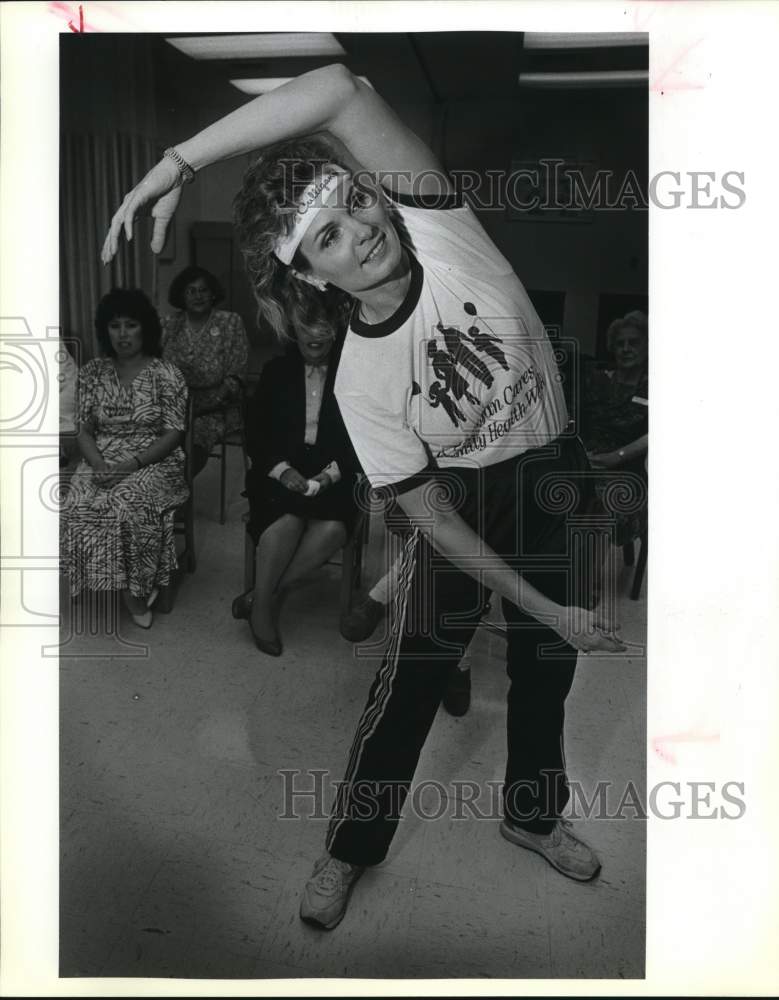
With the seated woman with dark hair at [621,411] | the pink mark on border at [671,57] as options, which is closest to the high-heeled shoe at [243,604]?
the seated woman with dark hair at [621,411]

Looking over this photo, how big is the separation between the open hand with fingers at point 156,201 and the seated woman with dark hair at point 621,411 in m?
0.87

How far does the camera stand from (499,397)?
6.27 ft

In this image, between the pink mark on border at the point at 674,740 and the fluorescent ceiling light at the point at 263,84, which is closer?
the fluorescent ceiling light at the point at 263,84

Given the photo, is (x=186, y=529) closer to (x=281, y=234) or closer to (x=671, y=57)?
(x=281, y=234)

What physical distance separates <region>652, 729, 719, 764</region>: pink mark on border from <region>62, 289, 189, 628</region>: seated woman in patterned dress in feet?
3.43

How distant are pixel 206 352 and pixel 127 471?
29cm

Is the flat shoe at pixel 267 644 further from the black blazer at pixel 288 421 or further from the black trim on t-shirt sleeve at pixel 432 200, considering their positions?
the black trim on t-shirt sleeve at pixel 432 200

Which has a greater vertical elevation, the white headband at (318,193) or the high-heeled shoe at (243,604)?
the white headband at (318,193)

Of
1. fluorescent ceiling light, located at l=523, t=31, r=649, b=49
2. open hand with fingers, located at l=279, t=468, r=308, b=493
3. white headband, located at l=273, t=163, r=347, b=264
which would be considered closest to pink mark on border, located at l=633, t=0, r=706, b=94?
fluorescent ceiling light, located at l=523, t=31, r=649, b=49

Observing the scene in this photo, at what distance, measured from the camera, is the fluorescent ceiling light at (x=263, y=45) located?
6.23ft

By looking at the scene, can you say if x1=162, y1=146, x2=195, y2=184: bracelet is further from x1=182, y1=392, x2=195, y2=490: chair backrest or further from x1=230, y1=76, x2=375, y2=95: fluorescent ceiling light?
x1=182, y1=392, x2=195, y2=490: chair backrest

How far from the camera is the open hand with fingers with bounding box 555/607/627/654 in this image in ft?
6.44

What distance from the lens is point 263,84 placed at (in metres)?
1.89

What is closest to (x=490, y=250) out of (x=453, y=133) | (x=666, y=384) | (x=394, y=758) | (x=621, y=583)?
A: (x=453, y=133)
